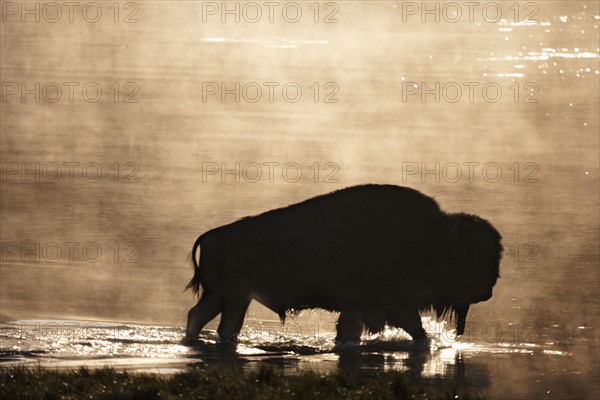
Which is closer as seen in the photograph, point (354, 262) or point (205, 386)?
point (205, 386)

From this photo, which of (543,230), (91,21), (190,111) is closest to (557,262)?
(543,230)

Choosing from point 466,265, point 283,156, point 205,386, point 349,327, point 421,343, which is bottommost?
point 421,343

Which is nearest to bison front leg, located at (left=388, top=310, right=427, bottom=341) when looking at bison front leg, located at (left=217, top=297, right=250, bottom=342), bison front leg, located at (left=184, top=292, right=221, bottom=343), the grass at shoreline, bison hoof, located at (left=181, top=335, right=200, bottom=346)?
bison front leg, located at (left=217, top=297, right=250, bottom=342)

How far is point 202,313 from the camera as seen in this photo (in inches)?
447

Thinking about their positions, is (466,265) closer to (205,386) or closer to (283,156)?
(205,386)

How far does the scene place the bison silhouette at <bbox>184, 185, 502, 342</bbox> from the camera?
11320 millimetres

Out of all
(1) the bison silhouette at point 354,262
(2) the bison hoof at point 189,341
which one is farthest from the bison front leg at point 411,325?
(2) the bison hoof at point 189,341

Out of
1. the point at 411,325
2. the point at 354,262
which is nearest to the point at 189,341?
the point at 354,262

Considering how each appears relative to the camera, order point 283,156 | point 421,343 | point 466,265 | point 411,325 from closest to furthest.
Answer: point 421,343, point 411,325, point 466,265, point 283,156

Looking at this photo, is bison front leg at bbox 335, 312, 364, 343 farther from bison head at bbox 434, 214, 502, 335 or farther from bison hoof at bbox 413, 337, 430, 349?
bison head at bbox 434, 214, 502, 335

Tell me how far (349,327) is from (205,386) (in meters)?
3.36

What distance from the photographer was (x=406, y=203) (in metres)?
11.5

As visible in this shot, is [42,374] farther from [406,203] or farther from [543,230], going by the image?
[543,230]

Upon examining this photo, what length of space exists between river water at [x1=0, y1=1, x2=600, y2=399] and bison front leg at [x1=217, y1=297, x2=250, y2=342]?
13cm
